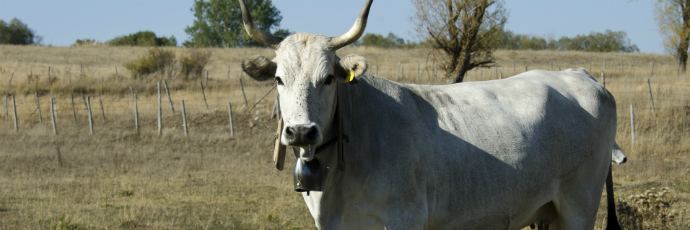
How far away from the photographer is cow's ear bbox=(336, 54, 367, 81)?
613 centimetres

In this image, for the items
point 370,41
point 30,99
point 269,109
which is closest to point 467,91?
point 269,109

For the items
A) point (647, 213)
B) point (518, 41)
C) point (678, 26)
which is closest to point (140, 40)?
point (518, 41)

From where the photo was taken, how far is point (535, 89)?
25.6ft

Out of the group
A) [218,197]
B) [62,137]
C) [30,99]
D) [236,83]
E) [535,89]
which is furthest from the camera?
[236,83]

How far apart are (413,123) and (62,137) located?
2309cm

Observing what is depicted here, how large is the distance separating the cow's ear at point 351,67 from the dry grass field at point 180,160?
16.6ft

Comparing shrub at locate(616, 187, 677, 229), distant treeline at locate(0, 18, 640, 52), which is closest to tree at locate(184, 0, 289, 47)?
distant treeline at locate(0, 18, 640, 52)

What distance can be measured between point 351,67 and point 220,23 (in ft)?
293

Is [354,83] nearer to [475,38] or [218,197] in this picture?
[218,197]

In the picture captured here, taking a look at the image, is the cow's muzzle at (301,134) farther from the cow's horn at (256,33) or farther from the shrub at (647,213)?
the shrub at (647,213)

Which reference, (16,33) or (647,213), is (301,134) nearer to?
(647,213)

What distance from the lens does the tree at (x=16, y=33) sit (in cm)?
10769

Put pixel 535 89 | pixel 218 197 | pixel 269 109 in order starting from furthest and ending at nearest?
pixel 269 109
pixel 218 197
pixel 535 89

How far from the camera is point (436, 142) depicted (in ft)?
22.4
